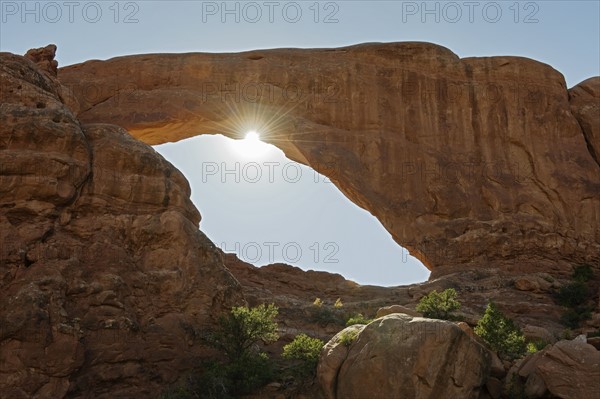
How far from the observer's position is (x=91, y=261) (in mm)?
20156

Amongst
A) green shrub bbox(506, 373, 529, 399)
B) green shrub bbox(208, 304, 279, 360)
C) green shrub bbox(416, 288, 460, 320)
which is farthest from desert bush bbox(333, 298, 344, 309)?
green shrub bbox(506, 373, 529, 399)

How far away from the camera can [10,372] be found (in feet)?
55.4

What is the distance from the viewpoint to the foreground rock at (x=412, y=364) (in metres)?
15.7

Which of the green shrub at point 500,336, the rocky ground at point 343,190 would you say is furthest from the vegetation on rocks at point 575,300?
the green shrub at point 500,336

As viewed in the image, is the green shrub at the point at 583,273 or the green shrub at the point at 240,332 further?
the green shrub at the point at 583,273

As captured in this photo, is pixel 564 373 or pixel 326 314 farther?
pixel 326 314

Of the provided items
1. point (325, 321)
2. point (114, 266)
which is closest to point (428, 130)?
point (325, 321)

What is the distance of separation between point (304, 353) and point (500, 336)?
16.0ft

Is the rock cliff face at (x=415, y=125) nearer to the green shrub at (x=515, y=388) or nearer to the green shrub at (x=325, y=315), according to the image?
the green shrub at (x=325, y=315)

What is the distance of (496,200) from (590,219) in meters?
4.35

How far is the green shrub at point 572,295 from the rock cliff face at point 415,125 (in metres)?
4.48

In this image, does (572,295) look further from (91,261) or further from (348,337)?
(91,261)

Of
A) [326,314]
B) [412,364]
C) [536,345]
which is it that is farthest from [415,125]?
[412,364]

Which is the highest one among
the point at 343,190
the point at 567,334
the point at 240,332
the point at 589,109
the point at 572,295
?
the point at 589,109
